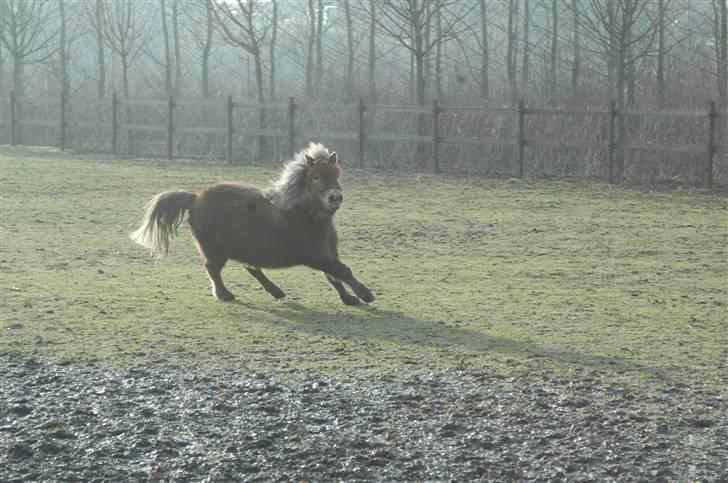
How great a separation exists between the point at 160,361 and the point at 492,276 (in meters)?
4.37

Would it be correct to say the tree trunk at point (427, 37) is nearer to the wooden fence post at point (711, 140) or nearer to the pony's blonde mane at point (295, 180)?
the wooden fence post at point (711, 140)

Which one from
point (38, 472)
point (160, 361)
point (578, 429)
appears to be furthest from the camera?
point (160, 361)

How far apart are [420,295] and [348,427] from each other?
408 centimetres

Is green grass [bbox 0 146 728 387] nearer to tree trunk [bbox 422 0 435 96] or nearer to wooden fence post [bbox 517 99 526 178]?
wooden fence post [bbox 517 99 526 178]

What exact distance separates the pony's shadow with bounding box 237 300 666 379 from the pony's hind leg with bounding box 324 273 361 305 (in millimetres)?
104

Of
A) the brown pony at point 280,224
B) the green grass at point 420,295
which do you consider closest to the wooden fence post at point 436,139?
the green grass at point 420,295

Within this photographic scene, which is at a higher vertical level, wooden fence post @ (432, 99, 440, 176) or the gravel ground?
wooden fence post @ (432, 99, 440, 176)

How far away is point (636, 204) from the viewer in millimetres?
18266

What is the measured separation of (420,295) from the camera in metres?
9.63

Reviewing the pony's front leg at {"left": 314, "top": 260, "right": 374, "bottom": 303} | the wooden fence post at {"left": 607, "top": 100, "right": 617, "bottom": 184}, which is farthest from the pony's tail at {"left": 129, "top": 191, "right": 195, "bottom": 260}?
the wooden fence post at {"left": 607, "top": 100, "right": 617, "bottom": 184}

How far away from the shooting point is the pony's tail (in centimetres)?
998

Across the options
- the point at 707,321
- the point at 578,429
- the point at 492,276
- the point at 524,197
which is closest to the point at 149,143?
the point at 524,197

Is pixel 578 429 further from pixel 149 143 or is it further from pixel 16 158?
pixel 149 143

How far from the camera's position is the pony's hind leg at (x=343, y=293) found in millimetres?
9234
